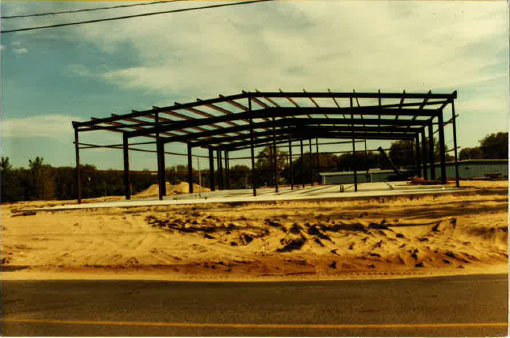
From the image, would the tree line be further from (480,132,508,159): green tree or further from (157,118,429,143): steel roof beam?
(157,118,429,143): steel roof beam

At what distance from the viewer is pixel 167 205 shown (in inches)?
774

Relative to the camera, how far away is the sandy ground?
1152cm

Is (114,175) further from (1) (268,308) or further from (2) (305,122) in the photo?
(1) (268,308)

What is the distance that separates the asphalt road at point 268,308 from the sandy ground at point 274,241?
66.6 inches

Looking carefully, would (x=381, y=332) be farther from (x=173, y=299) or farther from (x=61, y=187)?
(x=61, y=187)

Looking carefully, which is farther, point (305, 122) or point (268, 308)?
point (305, 122)

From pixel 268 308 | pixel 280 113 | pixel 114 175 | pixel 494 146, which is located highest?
pixel 280 113

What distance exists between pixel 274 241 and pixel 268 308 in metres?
6.75

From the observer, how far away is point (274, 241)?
1398 centimetres

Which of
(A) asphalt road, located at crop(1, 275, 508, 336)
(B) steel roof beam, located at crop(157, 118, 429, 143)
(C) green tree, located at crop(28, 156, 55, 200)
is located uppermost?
(B) steel roof beam, located at crop(157, 118, 429, 143)

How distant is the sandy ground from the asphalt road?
5.55 feet

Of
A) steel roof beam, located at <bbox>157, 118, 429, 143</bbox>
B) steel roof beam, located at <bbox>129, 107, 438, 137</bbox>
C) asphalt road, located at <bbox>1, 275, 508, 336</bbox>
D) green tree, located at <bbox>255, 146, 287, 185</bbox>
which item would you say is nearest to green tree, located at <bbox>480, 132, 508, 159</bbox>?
green tree, located at <bbox>255, 146, 287, 185</bbox>

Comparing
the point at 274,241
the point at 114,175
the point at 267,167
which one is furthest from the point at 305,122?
the point at 114,175

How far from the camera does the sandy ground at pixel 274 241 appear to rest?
11.5 meters
